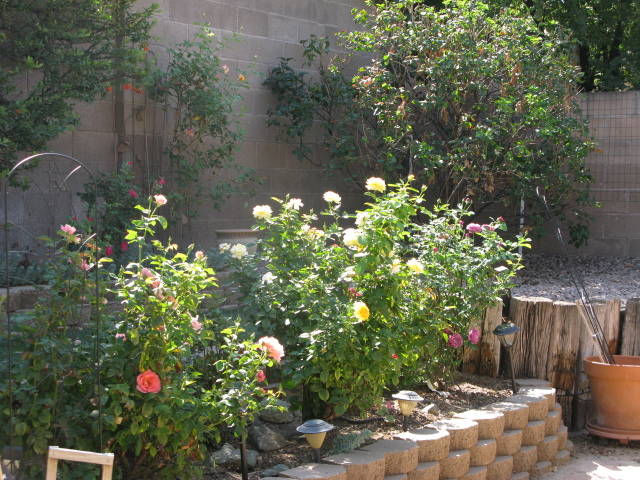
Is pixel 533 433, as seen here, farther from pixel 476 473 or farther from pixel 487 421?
pixel 476 473

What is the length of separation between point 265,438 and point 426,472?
81cm

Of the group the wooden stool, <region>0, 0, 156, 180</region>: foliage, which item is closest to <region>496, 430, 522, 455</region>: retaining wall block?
the wooden stool

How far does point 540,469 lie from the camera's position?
15.7 ft

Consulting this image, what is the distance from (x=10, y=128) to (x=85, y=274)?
2.52 metres

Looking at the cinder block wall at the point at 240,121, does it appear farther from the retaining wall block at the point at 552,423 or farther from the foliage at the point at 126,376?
the retaining wall block at the point at 552,423

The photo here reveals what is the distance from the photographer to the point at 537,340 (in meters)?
5.48

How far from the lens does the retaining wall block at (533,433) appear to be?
15.7ft

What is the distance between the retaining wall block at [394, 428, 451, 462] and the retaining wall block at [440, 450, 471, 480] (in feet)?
0.16

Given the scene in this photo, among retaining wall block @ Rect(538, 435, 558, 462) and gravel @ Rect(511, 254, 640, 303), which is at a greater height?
gravel @ Rect(511, 254, 640, 303)

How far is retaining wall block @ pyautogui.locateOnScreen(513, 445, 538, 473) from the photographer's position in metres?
4.70

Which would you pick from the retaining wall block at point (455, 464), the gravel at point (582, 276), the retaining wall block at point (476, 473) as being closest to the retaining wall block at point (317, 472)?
the retaining wall block at point (455, 464)

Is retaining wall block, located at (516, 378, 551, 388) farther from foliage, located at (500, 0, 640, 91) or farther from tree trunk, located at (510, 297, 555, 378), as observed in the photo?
foliage, located at (500, 0, 640, 91)

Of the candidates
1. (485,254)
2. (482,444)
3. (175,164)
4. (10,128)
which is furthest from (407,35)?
(482,444)

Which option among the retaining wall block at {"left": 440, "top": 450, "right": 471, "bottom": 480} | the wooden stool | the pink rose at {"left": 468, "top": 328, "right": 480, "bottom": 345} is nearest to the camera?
the wooden stool
